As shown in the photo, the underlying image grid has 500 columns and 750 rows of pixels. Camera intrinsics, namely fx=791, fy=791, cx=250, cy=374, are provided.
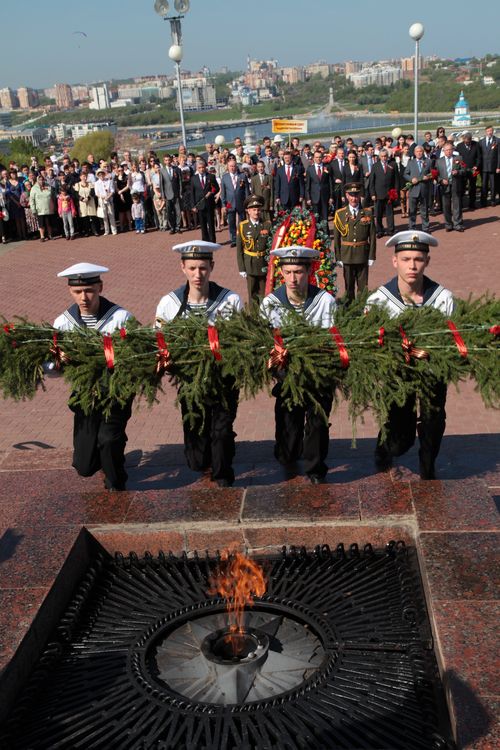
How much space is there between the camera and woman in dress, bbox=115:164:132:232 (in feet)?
61.5

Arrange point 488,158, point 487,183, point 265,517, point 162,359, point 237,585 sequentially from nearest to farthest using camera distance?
point 237,585 → point 265,517 → point 162,359 → point 488,158 → point 487,183

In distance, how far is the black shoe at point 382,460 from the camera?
5.35 meters

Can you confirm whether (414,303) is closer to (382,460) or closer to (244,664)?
(382,460)

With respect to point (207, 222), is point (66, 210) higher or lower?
higher

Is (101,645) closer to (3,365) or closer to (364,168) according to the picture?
(3,365)

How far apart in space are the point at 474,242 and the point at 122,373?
12.2 m

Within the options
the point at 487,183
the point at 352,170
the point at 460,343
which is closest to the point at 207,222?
the point at 352,170

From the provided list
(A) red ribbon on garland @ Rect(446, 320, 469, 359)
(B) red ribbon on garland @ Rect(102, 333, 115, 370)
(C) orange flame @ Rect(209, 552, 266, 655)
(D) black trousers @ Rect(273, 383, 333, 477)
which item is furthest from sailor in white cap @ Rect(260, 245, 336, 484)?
(C) orange flame @ Rect(209, 552, 266, 655)

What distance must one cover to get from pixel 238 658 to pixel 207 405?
188 centimetres

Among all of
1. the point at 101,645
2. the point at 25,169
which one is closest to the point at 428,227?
the point at 25,169

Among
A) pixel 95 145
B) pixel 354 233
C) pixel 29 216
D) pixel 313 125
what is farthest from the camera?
pixel 313 125

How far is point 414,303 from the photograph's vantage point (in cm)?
503

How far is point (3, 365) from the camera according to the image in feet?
16.0

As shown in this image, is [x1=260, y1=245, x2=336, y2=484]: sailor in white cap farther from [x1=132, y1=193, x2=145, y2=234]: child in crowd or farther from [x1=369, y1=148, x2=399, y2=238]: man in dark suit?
[x1=132, y1=193, x2=145, y2=234]: child in crowd
